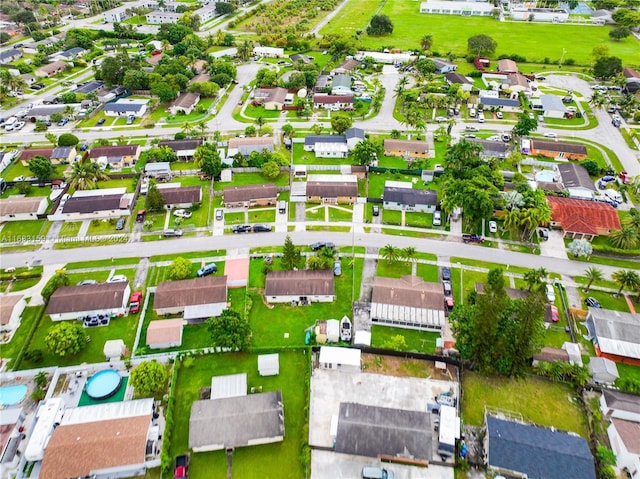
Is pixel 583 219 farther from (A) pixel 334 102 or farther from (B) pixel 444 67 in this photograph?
(B) pixel 444 67

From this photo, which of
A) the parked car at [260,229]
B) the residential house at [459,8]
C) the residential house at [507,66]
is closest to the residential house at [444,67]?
the residential house at [507,66]

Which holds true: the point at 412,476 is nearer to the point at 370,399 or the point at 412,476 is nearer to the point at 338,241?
the point at 370,399

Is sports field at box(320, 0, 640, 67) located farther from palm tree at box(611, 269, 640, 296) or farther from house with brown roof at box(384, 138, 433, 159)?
palm tree at box(611, 269, 640, 296)

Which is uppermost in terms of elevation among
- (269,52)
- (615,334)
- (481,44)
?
(481,44)

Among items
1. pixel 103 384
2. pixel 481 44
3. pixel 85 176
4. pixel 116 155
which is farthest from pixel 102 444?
pixel 481 44

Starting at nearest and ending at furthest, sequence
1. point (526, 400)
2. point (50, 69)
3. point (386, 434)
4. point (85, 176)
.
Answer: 1. point (386, 434)
2. point (526, 400)
3. point (85, 176)
4. point (50, 69)

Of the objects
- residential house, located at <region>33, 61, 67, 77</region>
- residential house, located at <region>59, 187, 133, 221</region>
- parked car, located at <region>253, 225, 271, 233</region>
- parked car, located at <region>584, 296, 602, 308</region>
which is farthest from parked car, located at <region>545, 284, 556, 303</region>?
residential house, located at <region>33, 61, 67, 77</region>

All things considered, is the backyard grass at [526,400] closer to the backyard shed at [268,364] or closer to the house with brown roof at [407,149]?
the backyard shed at [268,364]

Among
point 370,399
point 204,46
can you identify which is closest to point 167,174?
point 370,399
